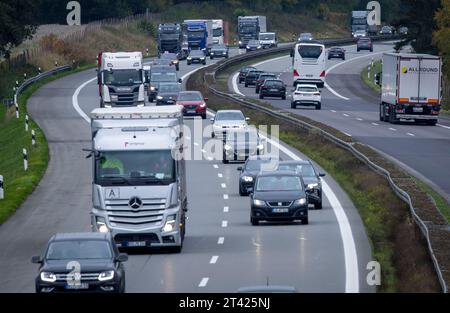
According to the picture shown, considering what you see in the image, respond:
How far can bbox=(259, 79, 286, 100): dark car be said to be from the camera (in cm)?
8932

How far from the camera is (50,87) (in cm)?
9200

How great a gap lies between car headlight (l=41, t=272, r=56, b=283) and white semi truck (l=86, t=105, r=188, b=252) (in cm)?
741

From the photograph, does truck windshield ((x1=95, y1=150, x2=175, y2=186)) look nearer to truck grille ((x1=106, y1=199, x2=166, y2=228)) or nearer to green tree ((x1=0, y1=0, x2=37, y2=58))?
truck grille ((x1=106, y1=199, x2=166, y2=228))

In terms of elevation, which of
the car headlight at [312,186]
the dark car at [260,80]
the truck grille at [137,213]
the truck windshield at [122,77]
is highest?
the truck grille at [137,213]

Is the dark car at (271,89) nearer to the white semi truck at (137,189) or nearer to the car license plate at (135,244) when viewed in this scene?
the white semi truck at (137,189)

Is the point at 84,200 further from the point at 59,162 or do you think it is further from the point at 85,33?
the point at 85,33

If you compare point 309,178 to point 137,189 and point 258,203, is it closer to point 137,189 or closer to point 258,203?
point 258,203

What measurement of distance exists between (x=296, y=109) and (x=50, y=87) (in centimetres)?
2070

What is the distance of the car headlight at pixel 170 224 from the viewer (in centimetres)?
2931

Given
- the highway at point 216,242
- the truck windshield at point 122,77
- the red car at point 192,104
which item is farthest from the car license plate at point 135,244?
the red car at point 192,104

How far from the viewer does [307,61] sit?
325 ft

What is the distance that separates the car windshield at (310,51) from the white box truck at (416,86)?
29088 millimetres

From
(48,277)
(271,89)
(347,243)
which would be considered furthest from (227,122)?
(48,277)
